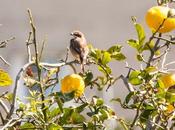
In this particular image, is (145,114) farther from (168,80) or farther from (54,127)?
(54,127)

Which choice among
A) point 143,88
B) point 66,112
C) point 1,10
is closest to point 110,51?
point 143,88

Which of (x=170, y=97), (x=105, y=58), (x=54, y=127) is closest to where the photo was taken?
(x=54, y=127)

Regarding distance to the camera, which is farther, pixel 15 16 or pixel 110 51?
pixel 15 16

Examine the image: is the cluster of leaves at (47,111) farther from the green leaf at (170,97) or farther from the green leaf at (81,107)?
the green leaf at (170,97)

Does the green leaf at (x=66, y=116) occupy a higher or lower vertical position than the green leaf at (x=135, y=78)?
lower

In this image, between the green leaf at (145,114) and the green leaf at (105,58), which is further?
the green leaf at (105,58)

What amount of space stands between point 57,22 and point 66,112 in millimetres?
4897

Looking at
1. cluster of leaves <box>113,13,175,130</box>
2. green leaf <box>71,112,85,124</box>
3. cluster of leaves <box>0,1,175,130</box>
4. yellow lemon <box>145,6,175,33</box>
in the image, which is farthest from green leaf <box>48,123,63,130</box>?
yellow lemon <box>145,6,175,33</box>

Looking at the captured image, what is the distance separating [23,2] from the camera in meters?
6.42

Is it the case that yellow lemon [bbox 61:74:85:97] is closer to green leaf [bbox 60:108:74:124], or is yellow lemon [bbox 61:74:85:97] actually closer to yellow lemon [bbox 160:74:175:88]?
green leaf [bbox 60:108:74:124]

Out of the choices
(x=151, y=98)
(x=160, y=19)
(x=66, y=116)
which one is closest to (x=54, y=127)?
A: (x=66, y=116)

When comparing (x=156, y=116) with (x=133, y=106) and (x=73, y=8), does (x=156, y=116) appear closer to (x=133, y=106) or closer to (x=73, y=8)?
(x=133, y=106)

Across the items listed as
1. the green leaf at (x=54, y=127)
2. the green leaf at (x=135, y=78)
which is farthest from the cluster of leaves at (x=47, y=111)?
the green leaf at (x=135, y=78)

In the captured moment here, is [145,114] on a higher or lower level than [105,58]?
lower
